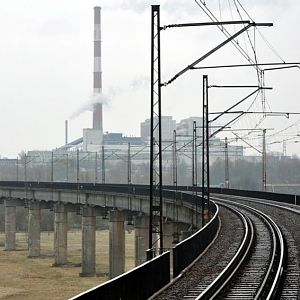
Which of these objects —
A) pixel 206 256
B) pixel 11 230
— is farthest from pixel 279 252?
pixel 11 230

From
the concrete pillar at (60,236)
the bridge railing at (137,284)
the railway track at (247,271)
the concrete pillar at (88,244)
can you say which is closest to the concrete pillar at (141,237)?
the concrete pillar at (88,244)

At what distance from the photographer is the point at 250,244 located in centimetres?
3825

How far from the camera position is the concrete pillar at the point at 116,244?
7519 centimetres

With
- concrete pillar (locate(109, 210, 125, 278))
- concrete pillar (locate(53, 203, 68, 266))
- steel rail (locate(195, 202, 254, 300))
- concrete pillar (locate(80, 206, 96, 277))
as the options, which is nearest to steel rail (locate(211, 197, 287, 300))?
steel rail (locate(195, 202, 254, 300))

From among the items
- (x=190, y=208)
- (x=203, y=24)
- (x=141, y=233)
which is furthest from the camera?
(x=141, y=233)

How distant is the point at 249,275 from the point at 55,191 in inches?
2895

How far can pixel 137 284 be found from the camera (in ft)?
73.3

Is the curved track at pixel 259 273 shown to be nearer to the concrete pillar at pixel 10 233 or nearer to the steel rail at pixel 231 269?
the steel rail at pixel 231 269

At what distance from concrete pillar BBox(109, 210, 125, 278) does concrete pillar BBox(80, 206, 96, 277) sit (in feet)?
9.98

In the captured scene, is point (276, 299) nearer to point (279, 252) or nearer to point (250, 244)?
point (279, 252)

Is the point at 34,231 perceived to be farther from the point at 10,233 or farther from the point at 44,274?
the point at 44,274

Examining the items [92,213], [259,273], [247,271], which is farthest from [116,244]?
[259,273]

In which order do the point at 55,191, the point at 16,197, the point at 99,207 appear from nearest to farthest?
the point at 99,207 → the point at 55,191 → the point at 16,197

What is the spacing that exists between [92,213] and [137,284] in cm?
6906
